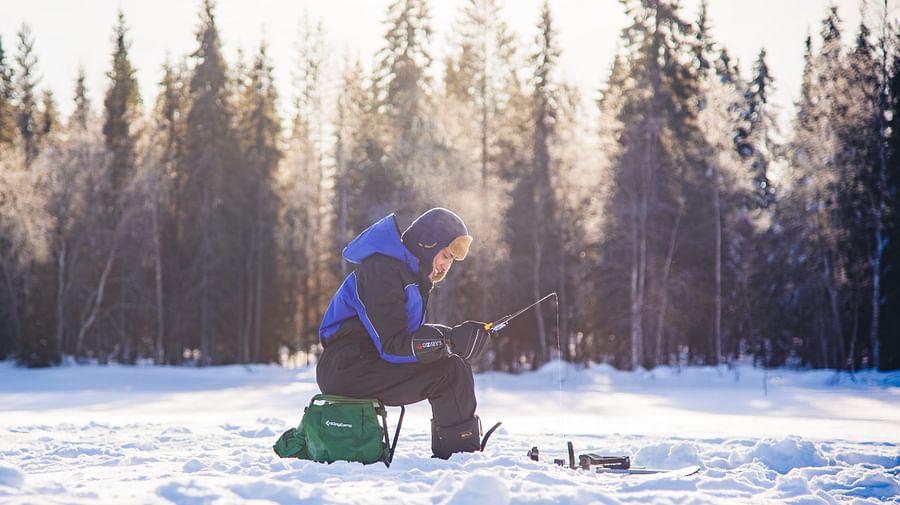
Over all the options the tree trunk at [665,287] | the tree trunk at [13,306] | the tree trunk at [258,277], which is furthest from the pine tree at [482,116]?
the tree trunk at [13,306]

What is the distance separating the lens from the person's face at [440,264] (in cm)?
471

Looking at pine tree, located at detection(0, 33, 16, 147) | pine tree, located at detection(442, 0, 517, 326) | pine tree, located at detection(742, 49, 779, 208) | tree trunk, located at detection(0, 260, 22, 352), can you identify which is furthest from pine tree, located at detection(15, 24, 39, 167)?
pine tree, located at detection(742, 49, 779, 208)

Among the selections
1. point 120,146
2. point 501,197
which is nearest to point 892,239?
point 501,197

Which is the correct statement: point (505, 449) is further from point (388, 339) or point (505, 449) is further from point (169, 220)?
point (169, 220)

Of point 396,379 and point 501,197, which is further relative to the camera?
point 501,197

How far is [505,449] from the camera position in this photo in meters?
6.32

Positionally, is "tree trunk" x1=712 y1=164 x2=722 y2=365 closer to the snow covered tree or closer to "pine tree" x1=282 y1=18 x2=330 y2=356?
the snow covered tree

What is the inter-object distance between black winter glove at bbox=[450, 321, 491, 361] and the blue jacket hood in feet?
1.38

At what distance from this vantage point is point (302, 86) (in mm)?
29125

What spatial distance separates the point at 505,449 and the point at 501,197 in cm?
1704

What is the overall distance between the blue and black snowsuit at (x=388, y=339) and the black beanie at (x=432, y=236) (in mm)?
93

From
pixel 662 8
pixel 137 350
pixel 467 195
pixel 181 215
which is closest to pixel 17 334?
pixel 137 350

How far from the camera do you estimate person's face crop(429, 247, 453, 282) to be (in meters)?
4.71

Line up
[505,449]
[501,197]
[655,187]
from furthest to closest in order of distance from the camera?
[501,197] → [655,187] → [505,449]
